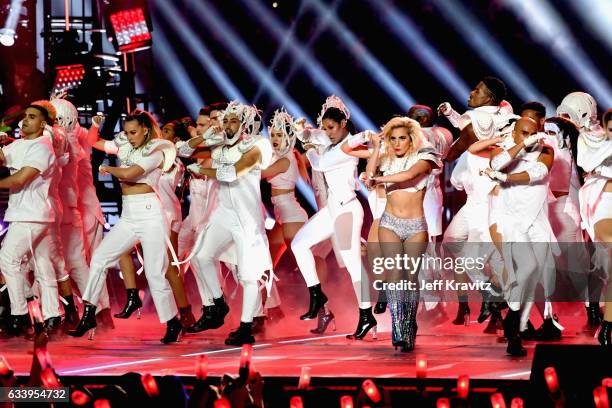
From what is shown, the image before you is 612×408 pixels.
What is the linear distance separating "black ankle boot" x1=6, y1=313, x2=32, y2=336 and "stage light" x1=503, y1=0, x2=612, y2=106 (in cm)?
696

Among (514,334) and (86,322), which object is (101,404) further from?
(514,334)

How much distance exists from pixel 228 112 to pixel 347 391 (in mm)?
2672

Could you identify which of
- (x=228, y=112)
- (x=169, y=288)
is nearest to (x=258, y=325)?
(x=169, y=288)

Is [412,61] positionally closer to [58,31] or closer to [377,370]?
[58,31]

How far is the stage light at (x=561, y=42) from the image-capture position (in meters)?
11.5

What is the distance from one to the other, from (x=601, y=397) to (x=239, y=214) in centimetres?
340

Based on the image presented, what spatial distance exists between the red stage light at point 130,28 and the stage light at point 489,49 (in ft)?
11.9

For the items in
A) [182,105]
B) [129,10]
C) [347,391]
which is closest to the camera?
[347,391]


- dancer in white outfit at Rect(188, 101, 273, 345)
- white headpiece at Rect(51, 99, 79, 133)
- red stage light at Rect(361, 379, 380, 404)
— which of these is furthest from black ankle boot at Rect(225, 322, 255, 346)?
red stage light at Rect(361, 379, 380, 404)

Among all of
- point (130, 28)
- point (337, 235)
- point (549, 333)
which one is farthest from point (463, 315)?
point (130, 28)

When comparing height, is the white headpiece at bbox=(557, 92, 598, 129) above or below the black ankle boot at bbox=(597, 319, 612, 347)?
above

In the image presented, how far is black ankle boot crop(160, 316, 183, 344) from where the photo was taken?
7129mm

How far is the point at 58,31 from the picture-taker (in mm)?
12836

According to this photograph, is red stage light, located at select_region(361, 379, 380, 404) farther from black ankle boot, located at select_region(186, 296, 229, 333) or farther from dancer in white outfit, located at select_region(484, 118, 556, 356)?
black ankle boot, located at select_region(186, 296, 229, 333)
